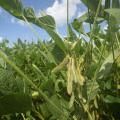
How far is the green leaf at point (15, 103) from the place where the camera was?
648 millimetres

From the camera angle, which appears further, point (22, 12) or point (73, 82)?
point (22, 12)

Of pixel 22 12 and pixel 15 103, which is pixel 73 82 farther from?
pixel 22 12

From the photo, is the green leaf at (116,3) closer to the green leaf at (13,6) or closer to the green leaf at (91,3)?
the green leaf at (91,3)

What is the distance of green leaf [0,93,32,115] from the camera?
0.65 metres

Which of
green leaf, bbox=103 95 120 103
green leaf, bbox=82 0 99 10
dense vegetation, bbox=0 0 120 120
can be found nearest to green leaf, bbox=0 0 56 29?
dense vegetation, bbox=0 0 120 120

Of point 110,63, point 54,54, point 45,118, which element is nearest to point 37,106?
point 45,118

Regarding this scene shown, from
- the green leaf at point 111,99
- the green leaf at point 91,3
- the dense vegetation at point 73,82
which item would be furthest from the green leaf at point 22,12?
the green leaf at point 111,99

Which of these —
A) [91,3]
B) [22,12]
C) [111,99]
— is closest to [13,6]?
[22,12]

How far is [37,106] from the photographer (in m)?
0.94

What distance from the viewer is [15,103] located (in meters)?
0.66

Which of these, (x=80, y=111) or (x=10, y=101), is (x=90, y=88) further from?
(x=10, y=101)

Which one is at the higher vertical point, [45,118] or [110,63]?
[110,63]

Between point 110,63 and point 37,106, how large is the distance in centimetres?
27

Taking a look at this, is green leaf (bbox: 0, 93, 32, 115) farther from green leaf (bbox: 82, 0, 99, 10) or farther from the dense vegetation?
green leaf (bbox: 82, 0, 99, 10)
